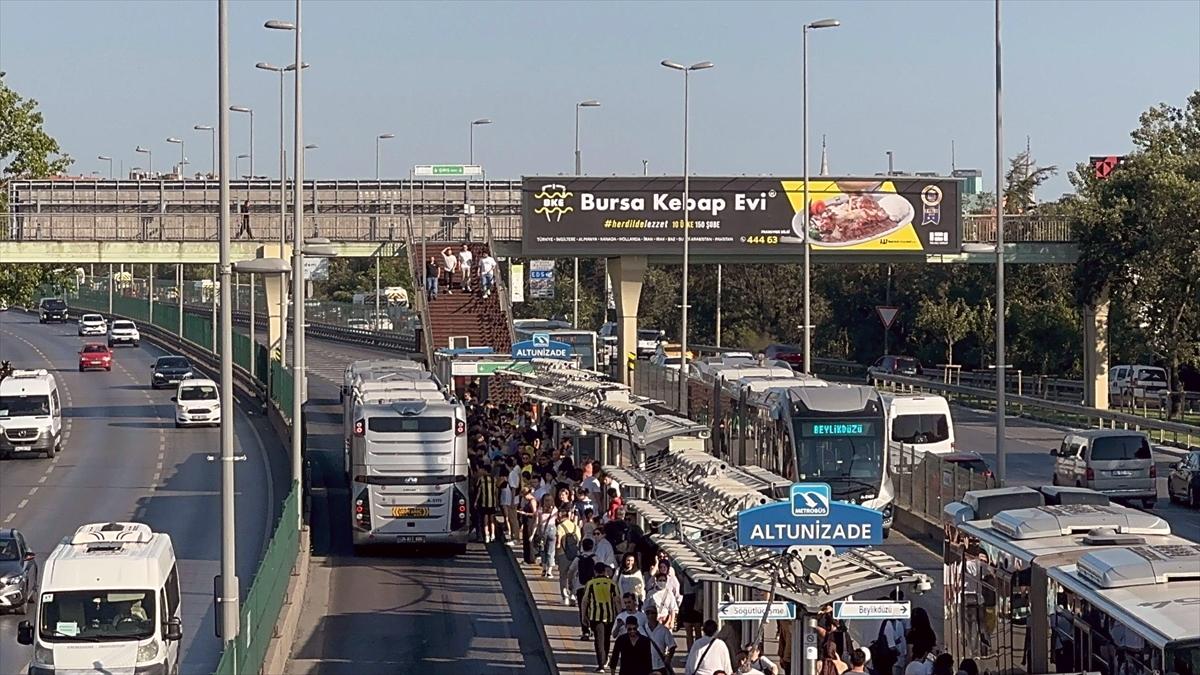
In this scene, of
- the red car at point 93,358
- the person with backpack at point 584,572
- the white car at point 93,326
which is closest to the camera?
the person with backpack at point 584,572

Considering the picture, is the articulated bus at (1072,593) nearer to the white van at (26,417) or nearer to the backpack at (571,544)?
the backpack at (571,544)

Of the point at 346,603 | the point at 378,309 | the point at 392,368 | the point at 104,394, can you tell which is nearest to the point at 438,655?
the point at 346,603

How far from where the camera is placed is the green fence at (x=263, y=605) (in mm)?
17825

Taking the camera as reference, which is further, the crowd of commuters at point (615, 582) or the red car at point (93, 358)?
the red car at point (93, 358)

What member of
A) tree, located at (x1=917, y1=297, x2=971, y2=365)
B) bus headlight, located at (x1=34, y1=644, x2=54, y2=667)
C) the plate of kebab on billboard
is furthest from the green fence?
tree, located at (x1=917, y1=297, x2=971, y2=365)

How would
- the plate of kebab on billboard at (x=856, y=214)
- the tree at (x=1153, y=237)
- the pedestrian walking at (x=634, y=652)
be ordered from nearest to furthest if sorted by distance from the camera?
the pedestrian walking at (x=634, y=652)
the tree at (x=1153, y=237)
the plate of kebab on billboard at (x=856, y=214)

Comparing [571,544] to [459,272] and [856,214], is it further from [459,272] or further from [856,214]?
[856,214]

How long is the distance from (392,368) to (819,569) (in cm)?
2780

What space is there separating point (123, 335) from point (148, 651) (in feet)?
274

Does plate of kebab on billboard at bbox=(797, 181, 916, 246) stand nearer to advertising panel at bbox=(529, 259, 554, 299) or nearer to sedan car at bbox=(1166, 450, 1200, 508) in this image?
sedan car at bbox=(1166, 450, 1200, 508)

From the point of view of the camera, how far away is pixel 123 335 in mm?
103750

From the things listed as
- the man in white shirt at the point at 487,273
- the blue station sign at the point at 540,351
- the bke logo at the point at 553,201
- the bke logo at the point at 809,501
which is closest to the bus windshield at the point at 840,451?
the blue station sign at the point at 540,351

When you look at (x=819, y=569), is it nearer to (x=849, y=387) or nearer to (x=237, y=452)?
(x=849, y=387)

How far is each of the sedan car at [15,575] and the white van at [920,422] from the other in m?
18.9
